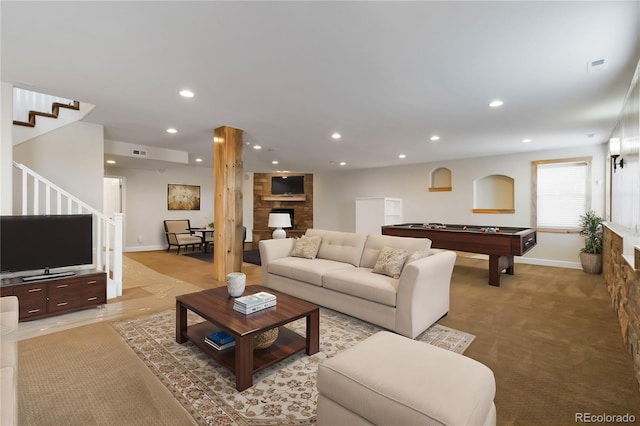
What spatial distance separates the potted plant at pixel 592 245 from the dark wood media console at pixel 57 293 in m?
7.64

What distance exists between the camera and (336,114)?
13.0ft

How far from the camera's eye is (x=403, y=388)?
1.20 metres

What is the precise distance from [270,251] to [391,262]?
5.70 feet

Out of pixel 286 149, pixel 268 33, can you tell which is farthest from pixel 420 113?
pixel 286 149

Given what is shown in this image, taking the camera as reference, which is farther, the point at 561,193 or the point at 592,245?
the point at 561,193

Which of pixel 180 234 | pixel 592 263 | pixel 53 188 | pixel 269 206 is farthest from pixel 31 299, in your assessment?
pixel 592 263

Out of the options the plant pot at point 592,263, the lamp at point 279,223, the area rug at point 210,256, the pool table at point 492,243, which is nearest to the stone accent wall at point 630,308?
the pool table at point 492,243

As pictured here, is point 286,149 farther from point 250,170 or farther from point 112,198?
point 112,198

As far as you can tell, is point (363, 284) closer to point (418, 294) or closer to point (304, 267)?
point (418, 294)

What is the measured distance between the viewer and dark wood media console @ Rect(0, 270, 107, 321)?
9.56ft

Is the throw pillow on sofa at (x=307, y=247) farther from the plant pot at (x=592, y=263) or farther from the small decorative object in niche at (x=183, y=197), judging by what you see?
the small decorative object in niche at (x=183, y=197)

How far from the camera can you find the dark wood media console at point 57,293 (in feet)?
9.56

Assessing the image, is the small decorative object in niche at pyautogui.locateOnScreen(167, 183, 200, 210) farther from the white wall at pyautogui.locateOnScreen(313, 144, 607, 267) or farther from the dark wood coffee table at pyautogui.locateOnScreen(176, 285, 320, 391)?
the dark wood coffee table at pyautogui.locateOnScreen(176, 285, 320, 391)

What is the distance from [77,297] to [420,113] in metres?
4.64
